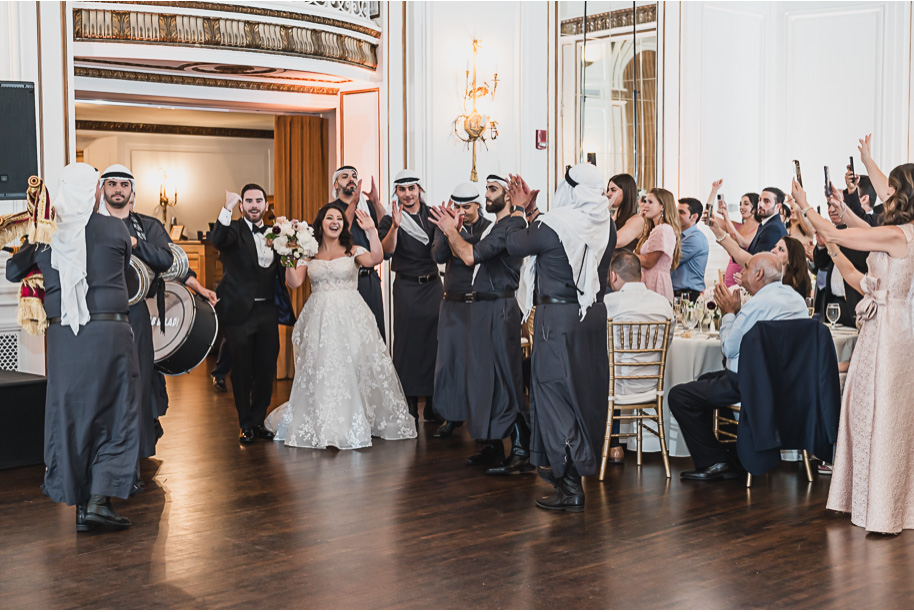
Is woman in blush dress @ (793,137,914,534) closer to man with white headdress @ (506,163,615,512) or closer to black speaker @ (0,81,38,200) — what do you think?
man with white headdress @ (506,163,615,512)

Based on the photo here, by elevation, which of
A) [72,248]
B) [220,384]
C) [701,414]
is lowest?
[220,384]

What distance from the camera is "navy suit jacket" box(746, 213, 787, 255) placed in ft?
24.8

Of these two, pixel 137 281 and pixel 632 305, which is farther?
pixel 632 305

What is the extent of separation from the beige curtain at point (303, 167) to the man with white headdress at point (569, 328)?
525 cm

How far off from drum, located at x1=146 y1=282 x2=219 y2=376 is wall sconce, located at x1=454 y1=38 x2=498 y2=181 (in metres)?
3.60

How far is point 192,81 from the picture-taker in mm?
8477

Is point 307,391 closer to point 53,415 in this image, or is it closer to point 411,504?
point 411,504

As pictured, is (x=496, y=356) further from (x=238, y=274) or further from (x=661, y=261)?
(x=238, y=274)

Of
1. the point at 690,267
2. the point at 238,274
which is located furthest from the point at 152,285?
the point at 690,267

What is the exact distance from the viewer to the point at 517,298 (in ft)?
20.2

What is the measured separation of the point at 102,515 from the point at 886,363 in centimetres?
363

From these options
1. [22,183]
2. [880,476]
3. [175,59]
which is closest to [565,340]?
[880,476]

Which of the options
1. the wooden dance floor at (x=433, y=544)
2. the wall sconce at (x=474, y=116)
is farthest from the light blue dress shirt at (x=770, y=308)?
the wall sconce at (x=474, y=116)

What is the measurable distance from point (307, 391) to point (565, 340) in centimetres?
221
